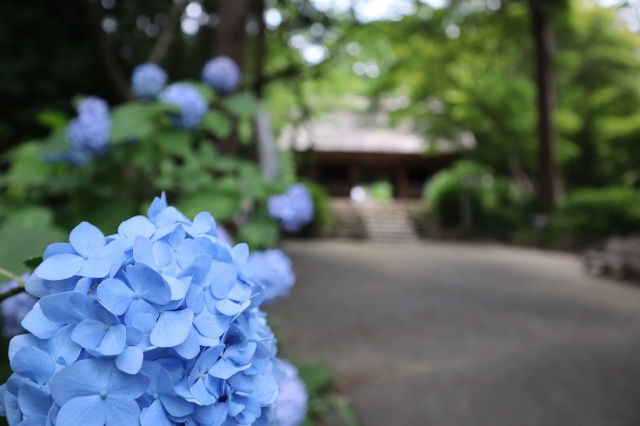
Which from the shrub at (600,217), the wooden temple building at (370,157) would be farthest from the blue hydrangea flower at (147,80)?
the wooden temple building at (370,157)

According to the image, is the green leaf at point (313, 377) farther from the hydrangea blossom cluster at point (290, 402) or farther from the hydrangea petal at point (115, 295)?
the hydrangea petal at point (115, 295)

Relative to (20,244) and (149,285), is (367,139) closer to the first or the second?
(20,244)

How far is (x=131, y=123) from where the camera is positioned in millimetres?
1838

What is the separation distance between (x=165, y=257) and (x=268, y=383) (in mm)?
195

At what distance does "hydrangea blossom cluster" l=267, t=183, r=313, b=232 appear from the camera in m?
2.23

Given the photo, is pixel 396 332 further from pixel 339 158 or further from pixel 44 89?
pixel 339 158

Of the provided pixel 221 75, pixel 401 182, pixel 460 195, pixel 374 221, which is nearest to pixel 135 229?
pixel 221 75

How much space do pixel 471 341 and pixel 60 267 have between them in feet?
14.9

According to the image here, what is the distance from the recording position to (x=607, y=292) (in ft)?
23.0

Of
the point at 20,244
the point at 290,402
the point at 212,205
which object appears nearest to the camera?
the point at 20,244

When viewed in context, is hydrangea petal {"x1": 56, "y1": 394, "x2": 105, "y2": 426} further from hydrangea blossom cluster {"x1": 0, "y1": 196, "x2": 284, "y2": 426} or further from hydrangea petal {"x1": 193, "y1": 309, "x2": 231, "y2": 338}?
hydrangea petal {"x1": 193, "y1": 309, "x2": 231, "y2": 338}

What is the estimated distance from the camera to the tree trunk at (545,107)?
12.9 m

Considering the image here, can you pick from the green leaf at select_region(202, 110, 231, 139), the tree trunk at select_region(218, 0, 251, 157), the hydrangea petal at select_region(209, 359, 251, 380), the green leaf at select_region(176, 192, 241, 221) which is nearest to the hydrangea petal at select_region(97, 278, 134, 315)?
the hydrangea petal at select_region(209, 359, 251, 380)

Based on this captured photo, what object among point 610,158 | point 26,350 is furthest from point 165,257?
point 610,158
